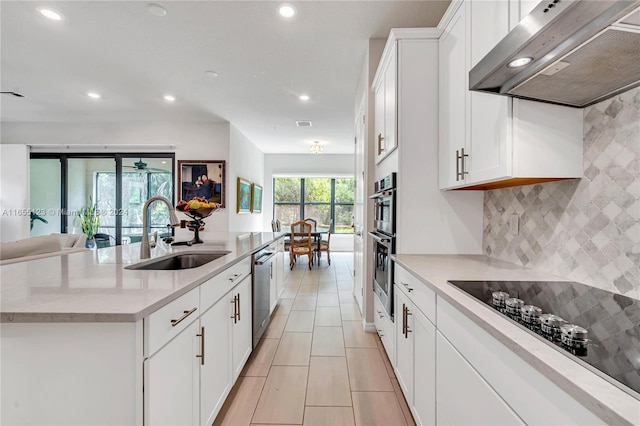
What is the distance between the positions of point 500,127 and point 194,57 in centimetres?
321

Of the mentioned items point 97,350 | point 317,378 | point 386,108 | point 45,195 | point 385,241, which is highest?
point 386,108

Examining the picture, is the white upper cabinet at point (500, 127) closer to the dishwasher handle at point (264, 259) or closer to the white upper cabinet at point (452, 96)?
the white upper cabinet at point (452, 96)

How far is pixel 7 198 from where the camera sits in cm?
531

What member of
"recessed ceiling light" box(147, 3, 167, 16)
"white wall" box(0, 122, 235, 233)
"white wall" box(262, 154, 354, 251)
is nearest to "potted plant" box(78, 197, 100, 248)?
"white wall" box(0, 122, 235, 233)

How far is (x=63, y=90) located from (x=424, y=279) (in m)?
5.44

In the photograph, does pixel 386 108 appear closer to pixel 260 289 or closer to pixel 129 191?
pixel 260 289

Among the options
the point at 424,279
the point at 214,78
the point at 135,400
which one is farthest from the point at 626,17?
the point at 214,78

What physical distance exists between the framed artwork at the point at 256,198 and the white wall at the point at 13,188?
4133mm

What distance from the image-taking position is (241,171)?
6277 mm

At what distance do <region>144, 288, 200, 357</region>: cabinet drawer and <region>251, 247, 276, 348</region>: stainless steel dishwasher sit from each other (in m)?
1.00

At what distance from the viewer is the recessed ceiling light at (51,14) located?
2463 mm

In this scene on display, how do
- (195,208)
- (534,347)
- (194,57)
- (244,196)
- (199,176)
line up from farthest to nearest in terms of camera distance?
(244,196)
(199,176)
(194,57)
(195,208)
(534,347)

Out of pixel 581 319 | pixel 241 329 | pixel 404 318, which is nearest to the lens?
pixel 581 319

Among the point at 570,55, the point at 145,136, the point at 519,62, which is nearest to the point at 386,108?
the point at 519,62
